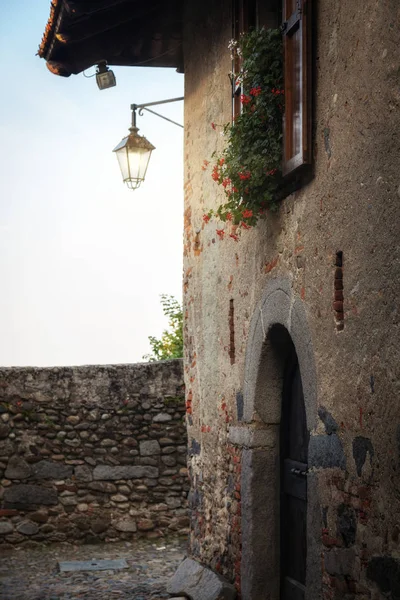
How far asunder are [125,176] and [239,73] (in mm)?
2597

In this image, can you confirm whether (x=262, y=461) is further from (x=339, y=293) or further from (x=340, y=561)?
(x=339, y=293)

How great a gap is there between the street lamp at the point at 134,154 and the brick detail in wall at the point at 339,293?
3941 mm

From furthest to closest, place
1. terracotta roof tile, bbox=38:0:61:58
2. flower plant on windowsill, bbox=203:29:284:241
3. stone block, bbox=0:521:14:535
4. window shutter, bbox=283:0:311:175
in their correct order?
stone block, bbox=0:521:14:535 → terracotta roof tile, bbox=38:0:61:58 → flower plant on windowsill, bbox=203:29:284:241 → window shutter, bbox=283:0:311:175

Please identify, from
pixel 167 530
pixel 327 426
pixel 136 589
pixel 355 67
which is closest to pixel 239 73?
pixel 355 67

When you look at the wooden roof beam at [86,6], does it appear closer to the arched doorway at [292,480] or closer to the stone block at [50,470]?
the arched doorway at [292,480]

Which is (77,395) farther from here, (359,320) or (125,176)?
(359,320)

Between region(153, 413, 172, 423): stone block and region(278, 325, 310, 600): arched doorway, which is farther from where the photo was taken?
region(153, 413, 172, 423): stone block

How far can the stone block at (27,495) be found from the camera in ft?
29.4

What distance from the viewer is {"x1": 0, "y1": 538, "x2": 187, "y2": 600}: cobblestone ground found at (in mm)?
6883

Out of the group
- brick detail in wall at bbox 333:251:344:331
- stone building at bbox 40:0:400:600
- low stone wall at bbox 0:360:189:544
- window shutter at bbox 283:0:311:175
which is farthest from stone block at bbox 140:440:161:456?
brick detail in wall at bbox 333:251:344:331

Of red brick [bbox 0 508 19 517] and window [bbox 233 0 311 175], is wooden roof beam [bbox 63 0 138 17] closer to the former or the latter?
window [bbox 233 0 311 175]

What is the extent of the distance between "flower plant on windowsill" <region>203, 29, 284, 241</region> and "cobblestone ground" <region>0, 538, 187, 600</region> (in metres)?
3.21

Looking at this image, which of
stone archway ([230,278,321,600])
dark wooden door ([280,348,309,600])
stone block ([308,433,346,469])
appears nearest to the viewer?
stone block ([308,433,346,469])

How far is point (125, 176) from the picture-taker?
8125 millimetres
